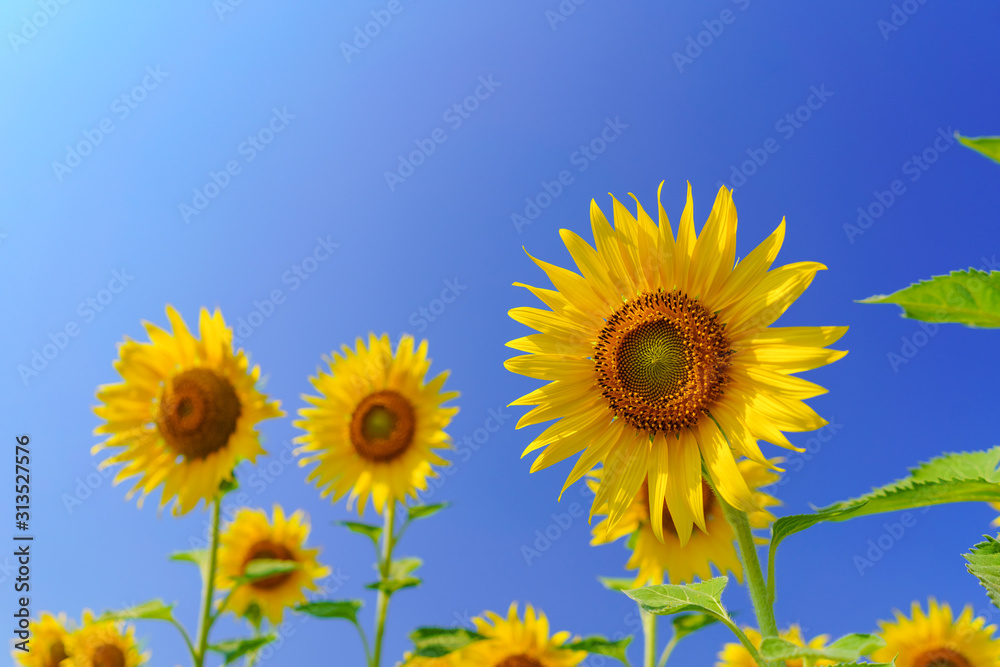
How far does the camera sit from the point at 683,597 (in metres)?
1.94

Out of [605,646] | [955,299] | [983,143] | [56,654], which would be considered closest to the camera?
[983,143]

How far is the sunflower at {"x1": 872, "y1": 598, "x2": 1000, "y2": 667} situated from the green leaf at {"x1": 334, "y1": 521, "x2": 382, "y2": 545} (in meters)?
3.89

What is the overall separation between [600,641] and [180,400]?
13.2 ft

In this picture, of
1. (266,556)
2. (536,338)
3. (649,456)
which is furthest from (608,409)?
(266,556)

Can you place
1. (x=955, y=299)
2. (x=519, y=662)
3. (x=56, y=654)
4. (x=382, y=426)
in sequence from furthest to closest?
(x=382, y=426), (x=56, y=654), (x=519, y=662), (x=955, y=299)

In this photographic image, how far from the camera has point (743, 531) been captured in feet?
6.48

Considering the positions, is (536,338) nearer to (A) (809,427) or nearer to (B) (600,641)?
(A) (809,427)

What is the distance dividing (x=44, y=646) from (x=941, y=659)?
7.76 meters

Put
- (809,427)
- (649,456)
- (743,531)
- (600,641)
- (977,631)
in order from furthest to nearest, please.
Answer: (977,631) → (600,641) → (649,456) → (809,427) → (743,531)

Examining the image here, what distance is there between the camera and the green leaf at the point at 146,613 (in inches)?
165

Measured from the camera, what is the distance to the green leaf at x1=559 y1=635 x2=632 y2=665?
13.9ft

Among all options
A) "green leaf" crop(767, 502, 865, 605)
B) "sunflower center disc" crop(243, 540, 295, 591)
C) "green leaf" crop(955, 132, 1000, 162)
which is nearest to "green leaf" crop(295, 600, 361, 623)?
"sunflower center disc" crop(243, 540, 295, 591)

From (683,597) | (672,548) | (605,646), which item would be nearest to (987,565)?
(683,597)

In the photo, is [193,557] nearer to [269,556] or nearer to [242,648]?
[242,648]
